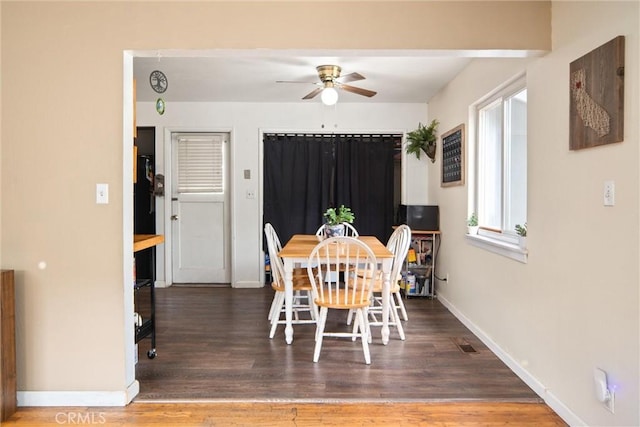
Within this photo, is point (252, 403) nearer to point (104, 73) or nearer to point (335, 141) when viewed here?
point (104, 73)

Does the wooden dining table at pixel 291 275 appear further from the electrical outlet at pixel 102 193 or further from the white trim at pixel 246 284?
the white trim at pixel 246 284

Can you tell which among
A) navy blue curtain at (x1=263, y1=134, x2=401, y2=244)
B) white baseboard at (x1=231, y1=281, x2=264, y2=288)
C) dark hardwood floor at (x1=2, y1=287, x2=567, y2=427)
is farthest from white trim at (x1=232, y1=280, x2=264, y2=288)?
dark hardwood floor at (x1=2, y1=287, x2=567, y2=427)

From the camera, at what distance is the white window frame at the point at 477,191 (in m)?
2.65

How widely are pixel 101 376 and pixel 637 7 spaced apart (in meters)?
3.06

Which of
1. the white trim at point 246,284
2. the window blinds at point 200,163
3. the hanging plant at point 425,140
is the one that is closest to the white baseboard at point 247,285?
the white trim at point 246,284

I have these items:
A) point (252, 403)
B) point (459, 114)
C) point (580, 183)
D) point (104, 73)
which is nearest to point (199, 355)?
point (252, 403)

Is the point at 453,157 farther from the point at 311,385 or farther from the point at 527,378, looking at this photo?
the point at 311,385

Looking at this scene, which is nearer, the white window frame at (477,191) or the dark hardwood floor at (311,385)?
the dark hardwood floor at (311,385)

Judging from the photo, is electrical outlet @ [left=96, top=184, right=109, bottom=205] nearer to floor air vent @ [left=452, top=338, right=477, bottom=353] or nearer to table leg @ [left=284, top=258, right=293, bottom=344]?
table leg @ [left=284, top=258, right=293, bottom=344]

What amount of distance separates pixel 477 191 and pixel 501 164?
15.0 inches

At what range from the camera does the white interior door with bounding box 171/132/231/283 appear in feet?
16.6

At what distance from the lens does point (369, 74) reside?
3.79 m

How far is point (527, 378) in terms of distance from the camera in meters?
2.41

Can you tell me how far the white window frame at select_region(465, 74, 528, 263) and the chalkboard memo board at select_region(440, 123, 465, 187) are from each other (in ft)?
0.50
